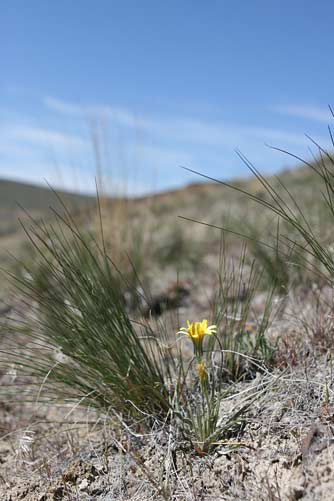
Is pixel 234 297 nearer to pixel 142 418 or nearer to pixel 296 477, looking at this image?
pixel 142 418

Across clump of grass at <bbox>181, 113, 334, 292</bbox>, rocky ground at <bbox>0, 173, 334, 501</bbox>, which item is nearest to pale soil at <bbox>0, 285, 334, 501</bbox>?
rocky ground at <bbox>0, 173, 334, 501</bbox>

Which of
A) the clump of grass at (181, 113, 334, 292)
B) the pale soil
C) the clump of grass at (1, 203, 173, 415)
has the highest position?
the clump of grass at (181, 113, 334, 292)

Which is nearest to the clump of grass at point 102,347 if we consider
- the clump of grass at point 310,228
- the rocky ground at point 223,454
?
the rocky ground at point 223,454

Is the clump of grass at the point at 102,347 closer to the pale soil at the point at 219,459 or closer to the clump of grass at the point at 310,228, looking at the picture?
the pale soil at the point at 219,459

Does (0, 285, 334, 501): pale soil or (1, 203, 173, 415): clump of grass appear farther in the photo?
(1, 203, 173, 415): clump of grass

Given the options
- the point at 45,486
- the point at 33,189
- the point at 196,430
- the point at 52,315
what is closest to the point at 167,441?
the point at 196,430

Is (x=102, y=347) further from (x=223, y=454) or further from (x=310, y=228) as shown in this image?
(x=310, y=228)

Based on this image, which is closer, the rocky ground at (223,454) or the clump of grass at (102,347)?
the rocky ground at (223,454)

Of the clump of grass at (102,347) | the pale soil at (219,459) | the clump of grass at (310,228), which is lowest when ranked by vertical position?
the pale soil at (219,459)

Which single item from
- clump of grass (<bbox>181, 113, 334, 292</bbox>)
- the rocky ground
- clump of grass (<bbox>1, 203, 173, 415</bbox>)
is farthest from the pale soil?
clump of grass (<bbox>181, 113, 334, 292</bbox>)

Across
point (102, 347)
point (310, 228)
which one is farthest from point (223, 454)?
point (310, 228)

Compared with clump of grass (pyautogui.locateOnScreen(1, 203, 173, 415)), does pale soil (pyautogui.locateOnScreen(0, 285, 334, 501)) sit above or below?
below

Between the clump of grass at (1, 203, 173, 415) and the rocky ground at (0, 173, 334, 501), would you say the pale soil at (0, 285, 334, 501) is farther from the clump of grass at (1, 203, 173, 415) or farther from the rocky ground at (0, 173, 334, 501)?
the clump of grass at (1, 203, 173, 415)

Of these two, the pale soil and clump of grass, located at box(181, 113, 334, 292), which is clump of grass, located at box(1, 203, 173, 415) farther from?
clump of grass, located at box(181, 113, 334, 292)
